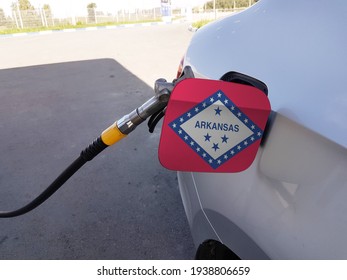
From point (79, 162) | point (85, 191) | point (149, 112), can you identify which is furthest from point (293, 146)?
point (85, 191)

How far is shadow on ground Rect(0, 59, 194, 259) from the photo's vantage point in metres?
Result: 2.12

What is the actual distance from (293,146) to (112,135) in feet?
2.09

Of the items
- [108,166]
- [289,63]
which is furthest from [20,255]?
[289,63]

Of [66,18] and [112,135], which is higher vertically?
[112,135]

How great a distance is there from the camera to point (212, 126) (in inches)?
30.3

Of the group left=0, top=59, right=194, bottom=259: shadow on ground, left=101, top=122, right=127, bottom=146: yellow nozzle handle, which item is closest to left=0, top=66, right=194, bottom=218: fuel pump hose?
left=101, top=122, right=127, bottom=146: yellow nozzle handle

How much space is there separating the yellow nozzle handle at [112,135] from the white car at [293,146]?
362 mm

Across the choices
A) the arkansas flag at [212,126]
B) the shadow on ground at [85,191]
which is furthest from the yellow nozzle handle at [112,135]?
the shadow on ground at [85,191]

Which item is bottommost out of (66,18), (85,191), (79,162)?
(66,18)

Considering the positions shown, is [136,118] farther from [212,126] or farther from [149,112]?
[212,126]

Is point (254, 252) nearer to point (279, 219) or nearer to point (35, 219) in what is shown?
point (279, 219)

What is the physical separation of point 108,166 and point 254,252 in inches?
91.0

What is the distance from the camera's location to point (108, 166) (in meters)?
3.05

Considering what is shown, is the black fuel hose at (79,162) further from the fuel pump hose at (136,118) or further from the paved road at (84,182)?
the paved road at (84,182)
